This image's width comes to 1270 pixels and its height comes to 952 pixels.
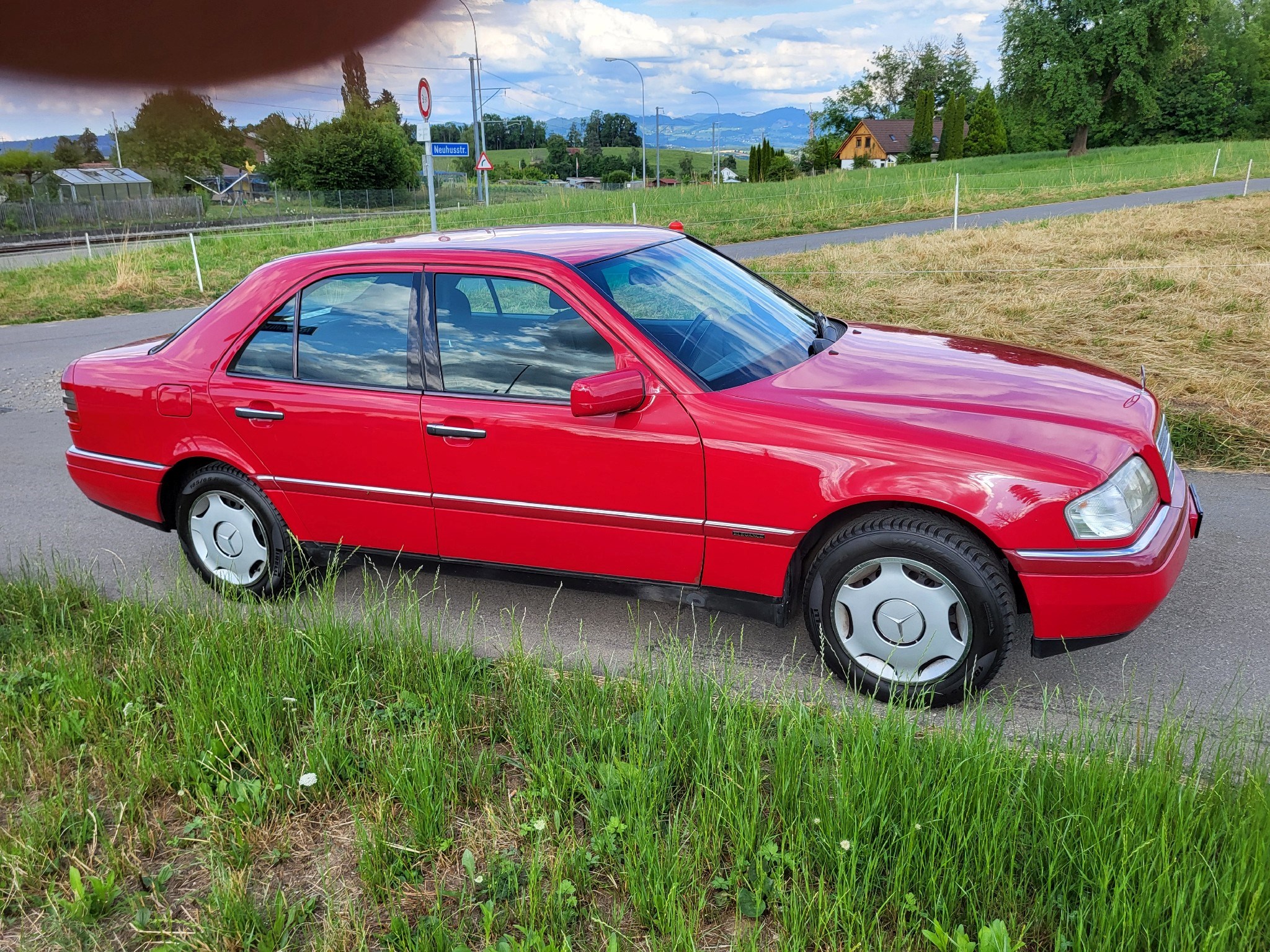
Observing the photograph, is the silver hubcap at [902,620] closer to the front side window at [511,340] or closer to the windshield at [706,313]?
the windshield at [706,313]

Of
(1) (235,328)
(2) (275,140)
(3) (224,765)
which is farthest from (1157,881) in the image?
(2) (275,140)

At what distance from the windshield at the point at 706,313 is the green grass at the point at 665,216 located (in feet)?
41.8

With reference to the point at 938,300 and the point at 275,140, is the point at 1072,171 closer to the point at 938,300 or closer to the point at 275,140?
the point at 938,300

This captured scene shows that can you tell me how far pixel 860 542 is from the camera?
3406 mm

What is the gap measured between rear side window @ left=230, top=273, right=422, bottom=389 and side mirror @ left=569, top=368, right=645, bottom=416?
92cm

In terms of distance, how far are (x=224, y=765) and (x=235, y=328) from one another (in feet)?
7.55

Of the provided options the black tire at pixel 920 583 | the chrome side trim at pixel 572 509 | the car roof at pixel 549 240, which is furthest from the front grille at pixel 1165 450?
the car roof at pixel 549 240

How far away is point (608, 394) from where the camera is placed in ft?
11.6

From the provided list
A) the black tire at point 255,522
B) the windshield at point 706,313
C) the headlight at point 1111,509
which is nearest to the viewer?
the headlight at point 1111,509

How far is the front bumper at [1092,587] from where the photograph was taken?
322 cm

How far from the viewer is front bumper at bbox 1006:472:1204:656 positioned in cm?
322

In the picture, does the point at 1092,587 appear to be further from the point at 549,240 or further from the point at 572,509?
the point at 549,240

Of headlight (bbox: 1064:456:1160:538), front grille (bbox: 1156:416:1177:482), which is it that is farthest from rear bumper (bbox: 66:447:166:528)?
front grille (bbox: 1156:416:1177:482)

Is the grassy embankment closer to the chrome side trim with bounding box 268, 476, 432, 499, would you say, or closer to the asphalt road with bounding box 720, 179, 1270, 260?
the asphalt road with bounding box 720, 179, 1270, 260
